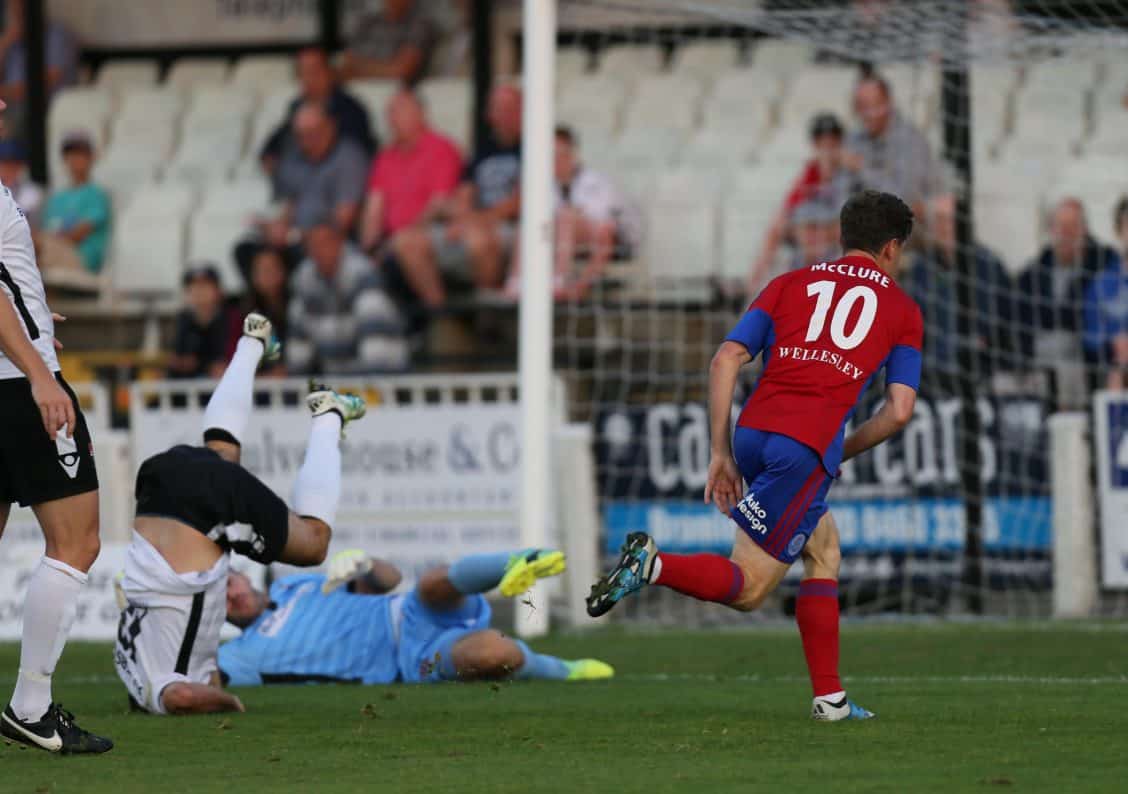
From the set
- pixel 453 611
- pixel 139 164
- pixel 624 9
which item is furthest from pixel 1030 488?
pixel 139 164

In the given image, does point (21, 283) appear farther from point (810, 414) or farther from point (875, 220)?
point (875, 220)

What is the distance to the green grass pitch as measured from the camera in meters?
5.01

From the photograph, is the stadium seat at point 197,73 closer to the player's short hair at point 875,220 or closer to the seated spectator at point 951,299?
the seated spectator at point 951,299

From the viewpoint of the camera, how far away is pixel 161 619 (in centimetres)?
707

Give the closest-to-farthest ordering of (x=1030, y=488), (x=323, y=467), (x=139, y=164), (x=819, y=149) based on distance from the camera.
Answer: (x=323, y=467) → (x=1030, y=488) → (x=819, y=149) → (x=139, y=164)

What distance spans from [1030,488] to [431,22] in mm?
8180

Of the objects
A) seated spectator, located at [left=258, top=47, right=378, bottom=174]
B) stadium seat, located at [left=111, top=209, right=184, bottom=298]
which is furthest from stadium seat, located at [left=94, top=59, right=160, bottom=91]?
seated spectator, located at [left=258, top=47, right=378, bottom=174]

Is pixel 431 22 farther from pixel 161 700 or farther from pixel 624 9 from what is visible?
pixel 161 700

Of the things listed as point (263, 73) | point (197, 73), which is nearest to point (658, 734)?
point (263, 73)

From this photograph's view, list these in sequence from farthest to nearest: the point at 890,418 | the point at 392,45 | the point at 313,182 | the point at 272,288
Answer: the point at 392,45 < the point at 313,182 < the point at 272,288 < the point at 890,418

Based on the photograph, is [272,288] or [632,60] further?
[632,60]

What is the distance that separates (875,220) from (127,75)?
13.9 m

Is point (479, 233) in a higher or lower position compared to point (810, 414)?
higher

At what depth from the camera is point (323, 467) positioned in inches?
295
